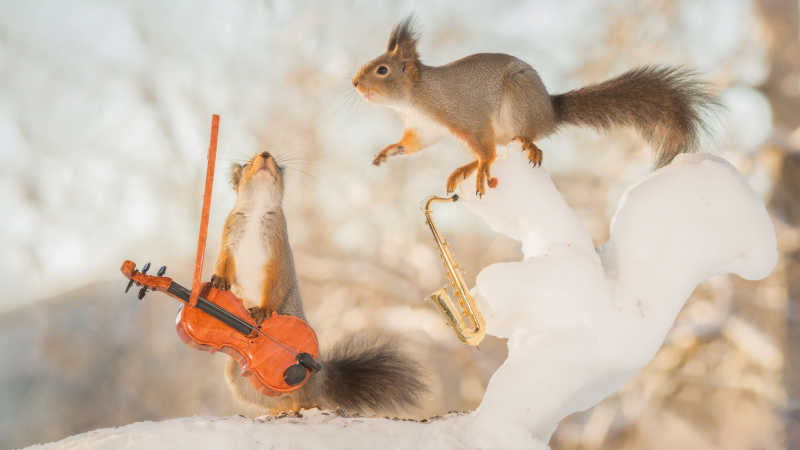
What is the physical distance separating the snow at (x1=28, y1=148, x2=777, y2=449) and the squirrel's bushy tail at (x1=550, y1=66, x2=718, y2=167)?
113mm

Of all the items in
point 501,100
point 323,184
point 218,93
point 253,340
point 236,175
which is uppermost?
point 218,93

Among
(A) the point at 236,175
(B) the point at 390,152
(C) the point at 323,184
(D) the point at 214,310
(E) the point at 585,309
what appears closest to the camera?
(E) the point at 585,309

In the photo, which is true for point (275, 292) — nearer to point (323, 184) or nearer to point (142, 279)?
point (142, 279)

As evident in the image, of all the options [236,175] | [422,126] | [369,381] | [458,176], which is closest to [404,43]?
[422,126]

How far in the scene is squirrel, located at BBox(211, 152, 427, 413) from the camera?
114 cm

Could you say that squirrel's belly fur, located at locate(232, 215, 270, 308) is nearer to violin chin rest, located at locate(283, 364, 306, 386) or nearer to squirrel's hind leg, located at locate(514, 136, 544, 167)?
violin chin rest, located at locate(283, 364, 306, 386)

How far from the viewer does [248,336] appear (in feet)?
3.31

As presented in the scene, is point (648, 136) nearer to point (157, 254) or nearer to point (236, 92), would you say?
point (236, 92)

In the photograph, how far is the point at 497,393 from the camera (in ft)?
2.93

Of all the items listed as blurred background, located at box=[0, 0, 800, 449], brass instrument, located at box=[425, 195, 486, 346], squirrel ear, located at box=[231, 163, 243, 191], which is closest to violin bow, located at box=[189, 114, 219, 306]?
squirrel ear, located at box=[231, 163, 243, 191]

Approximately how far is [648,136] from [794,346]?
1.04 metres

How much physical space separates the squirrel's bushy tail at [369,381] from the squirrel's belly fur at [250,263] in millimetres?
205

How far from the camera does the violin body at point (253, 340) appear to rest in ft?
3.21

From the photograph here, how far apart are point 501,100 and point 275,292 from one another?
54 cm
